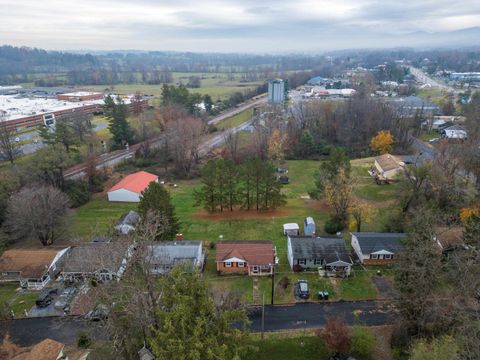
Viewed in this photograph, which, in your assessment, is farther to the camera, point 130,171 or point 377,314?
point 130,171

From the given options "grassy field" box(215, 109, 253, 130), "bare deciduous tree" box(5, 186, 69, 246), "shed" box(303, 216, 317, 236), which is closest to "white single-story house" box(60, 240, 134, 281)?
"bare deciduous tree" box(5, 186, 69, 246)

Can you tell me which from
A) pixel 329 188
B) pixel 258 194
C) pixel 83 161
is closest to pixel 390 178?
pixel 329 188

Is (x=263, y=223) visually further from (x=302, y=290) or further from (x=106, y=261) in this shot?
(x=106, y=261)

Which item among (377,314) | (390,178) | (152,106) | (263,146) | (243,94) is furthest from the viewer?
(243,94)

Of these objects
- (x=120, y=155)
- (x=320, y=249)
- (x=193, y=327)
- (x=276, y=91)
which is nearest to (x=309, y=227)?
(x=320, y=249)

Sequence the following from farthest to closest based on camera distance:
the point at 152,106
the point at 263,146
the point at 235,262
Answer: the point at 152,106 < the point at 263,146 < the point at 235,262

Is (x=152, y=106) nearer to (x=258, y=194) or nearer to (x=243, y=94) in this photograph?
(x=243, y=94)

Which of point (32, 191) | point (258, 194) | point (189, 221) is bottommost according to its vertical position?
point (189, 221)
